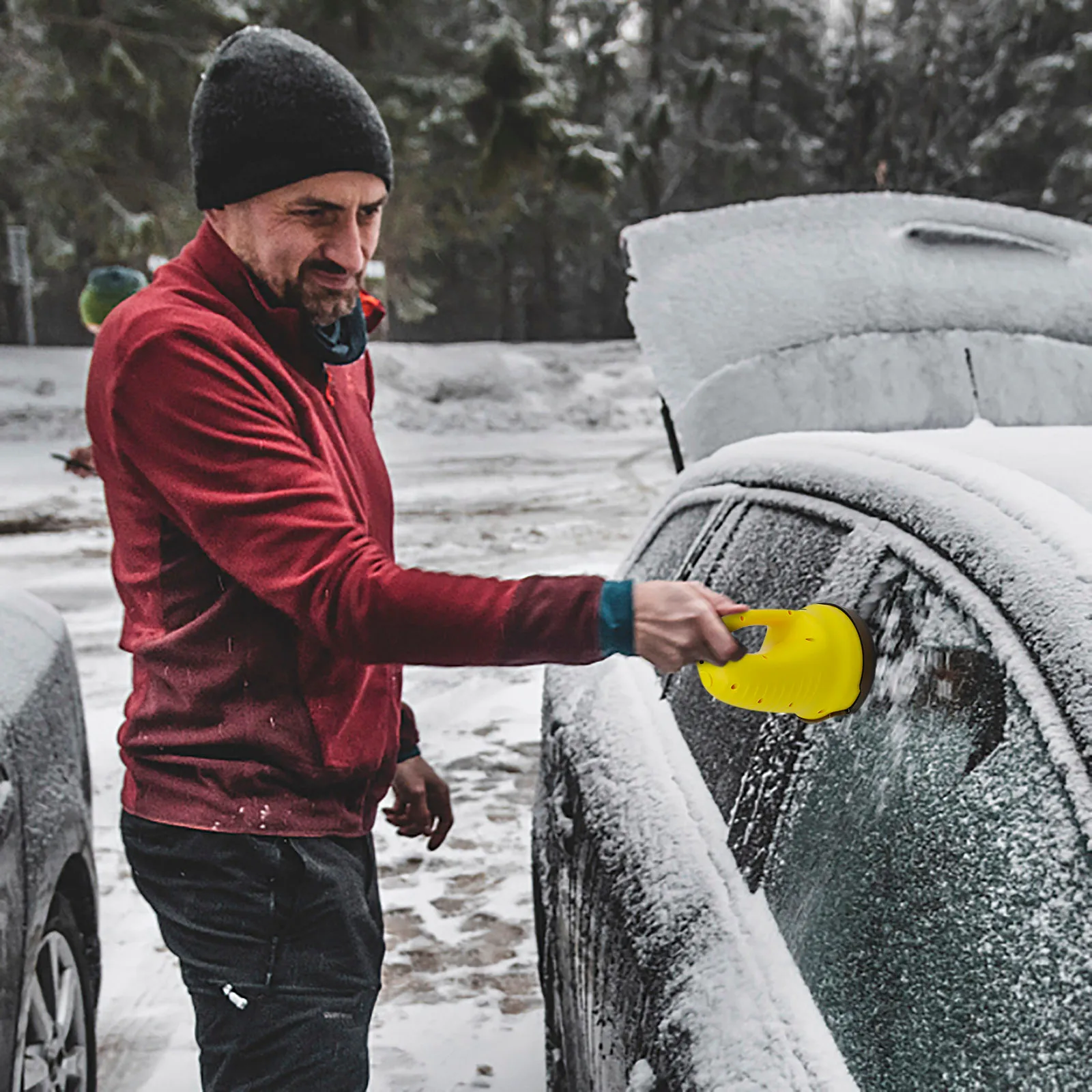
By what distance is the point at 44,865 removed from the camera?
1987 mm

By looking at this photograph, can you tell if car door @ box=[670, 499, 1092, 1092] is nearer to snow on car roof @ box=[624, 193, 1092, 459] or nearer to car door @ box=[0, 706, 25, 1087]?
car door @ box=[0, 706, 25, 1087]

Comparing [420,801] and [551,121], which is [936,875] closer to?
[420,801]

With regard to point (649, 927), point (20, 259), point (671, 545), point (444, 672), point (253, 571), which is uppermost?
point (253, 571)

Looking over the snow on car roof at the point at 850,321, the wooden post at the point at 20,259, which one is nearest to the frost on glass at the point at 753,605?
the snow on car roof at the point at 850,321

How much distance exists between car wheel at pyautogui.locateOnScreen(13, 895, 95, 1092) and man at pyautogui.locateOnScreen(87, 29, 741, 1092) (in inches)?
21.1

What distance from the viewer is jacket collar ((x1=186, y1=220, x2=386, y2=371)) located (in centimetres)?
152

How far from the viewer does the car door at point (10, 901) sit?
5.64 ft

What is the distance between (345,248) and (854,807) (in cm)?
98

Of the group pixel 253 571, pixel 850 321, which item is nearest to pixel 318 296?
pixel 253 571

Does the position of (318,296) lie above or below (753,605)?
above

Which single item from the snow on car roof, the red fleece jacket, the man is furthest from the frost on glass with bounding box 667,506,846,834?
the snow on car roof

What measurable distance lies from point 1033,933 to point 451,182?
61.9 feet

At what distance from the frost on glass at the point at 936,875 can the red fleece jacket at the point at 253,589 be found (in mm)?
311

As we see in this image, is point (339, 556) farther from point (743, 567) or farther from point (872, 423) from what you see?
point (872, 423)
